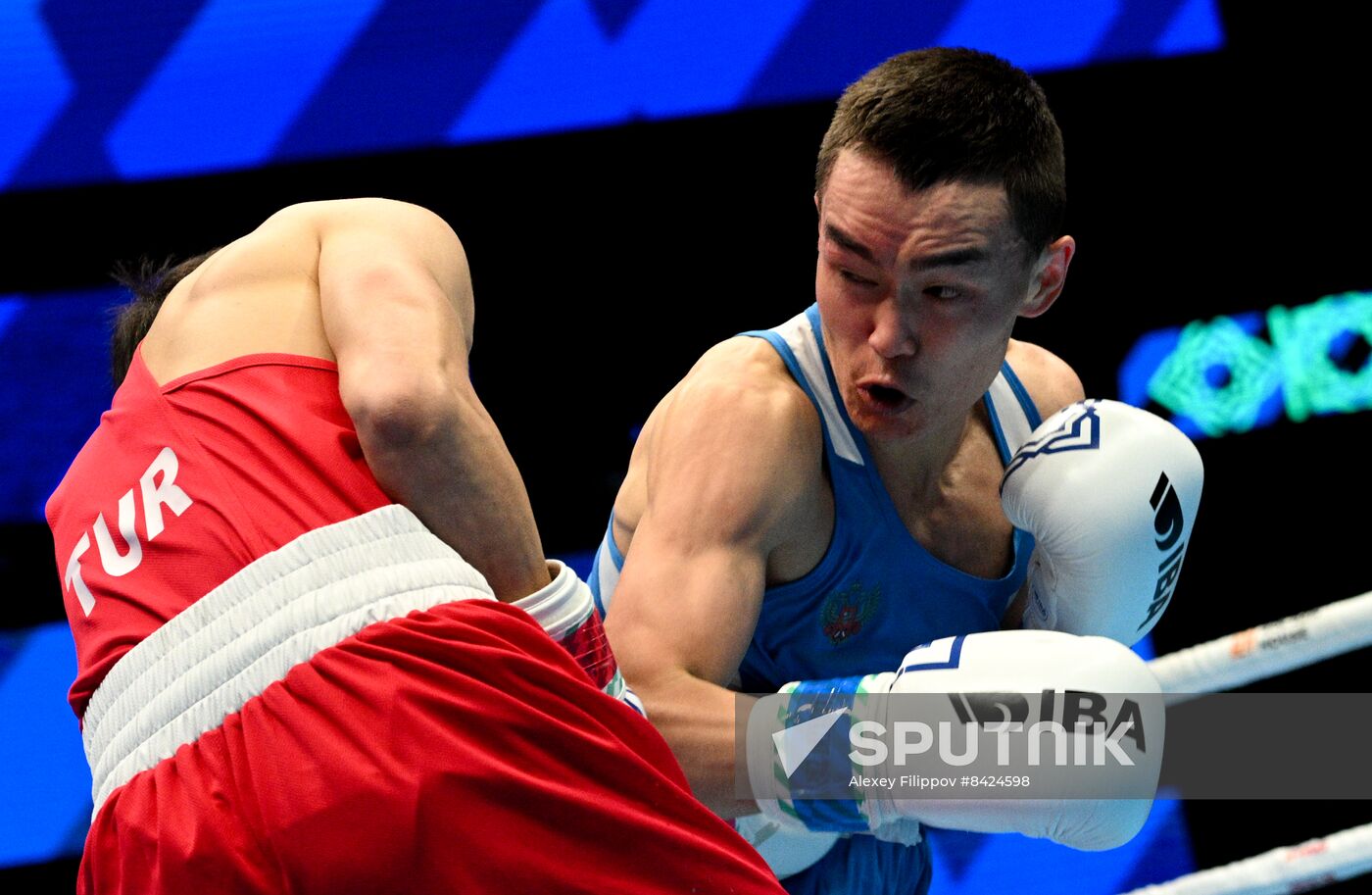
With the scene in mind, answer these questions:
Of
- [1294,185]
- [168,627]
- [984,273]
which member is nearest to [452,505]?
[168,627]

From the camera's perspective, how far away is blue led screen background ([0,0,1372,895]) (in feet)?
10.4

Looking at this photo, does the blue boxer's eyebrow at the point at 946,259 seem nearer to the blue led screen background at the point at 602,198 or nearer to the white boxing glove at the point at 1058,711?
the white boxing glove at the point at 1058,711

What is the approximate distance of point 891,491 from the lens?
7.43 ft

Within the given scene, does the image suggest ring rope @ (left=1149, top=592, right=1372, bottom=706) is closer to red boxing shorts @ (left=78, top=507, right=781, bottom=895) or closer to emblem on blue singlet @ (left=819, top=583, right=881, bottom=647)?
emblem on blue singlet @ (left=819, top=583, right=881, bottom=647)

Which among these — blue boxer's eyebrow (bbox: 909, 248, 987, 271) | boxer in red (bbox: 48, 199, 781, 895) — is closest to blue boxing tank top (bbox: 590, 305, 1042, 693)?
blue boxer's eyebrow (bbox: 909, 248, 987, 271)

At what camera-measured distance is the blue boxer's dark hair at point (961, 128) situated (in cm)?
202

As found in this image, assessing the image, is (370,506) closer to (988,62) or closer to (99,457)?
(99,457)

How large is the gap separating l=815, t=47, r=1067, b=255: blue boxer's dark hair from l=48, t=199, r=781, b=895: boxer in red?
756mm

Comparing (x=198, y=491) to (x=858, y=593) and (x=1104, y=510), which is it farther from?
(x=1104, y=510)

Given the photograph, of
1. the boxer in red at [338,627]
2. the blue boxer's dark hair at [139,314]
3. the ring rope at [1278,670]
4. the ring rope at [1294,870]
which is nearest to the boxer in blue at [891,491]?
the boxer in red at [338,627]

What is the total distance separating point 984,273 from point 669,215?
1.25 meters

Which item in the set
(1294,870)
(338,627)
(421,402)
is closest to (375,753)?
(338,627)

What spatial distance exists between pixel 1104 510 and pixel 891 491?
1.11 feet

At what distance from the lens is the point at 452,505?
1.43 m
